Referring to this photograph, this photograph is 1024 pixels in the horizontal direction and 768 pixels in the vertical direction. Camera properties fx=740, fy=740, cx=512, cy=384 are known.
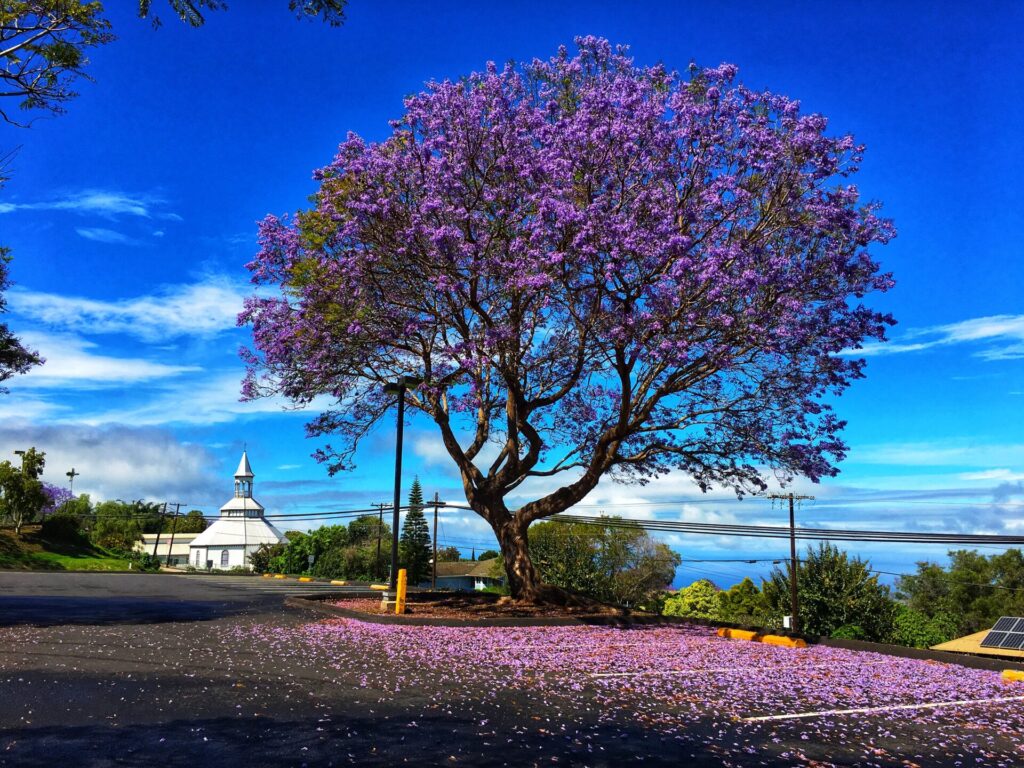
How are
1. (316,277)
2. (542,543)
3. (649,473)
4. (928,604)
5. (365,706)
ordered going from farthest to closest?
(928,604) → (542,543) → (649,473) → (316,277) → (365,706)

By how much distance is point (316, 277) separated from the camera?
19.1 metres

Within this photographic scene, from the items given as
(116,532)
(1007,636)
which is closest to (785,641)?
(1007,636)

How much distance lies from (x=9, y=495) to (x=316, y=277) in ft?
133

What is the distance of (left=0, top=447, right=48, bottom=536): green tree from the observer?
47.3 m

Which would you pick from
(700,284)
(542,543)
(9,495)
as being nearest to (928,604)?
(542,543)

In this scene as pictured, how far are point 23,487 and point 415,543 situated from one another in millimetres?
27871

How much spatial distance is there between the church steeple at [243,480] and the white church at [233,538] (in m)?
1.24

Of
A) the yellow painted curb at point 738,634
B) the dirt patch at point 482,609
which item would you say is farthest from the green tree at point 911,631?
the dirt patch at point 482,609

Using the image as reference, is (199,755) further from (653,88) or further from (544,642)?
(653,88)

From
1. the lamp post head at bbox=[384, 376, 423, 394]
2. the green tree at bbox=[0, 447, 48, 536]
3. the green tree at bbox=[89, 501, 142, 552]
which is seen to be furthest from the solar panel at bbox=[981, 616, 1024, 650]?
the green tree at bbox=[89, 501, 142, 552]

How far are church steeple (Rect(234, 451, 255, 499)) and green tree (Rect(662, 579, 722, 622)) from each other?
48.8 m

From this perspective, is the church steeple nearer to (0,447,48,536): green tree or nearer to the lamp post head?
(0,447,48,536): green tree

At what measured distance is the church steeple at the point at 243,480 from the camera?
77500mm

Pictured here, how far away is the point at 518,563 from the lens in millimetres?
20391
